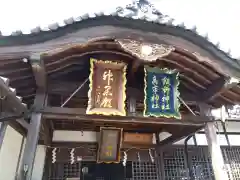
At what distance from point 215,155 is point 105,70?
339 cm

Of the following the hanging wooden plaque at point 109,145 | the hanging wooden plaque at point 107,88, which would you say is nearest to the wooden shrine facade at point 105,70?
the hanging wooden plaque at point 107,88

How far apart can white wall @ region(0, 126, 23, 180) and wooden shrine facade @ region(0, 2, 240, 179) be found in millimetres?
300

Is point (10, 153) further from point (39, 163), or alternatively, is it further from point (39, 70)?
point (39, 70)

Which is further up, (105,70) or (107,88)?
(105,70)

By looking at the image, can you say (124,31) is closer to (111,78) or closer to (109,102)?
(111,78)

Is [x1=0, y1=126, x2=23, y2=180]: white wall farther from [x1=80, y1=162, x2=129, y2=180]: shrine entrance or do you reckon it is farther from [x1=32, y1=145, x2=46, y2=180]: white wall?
[x1=80, y1=162, x2=129, y2=180]: shrine entrance

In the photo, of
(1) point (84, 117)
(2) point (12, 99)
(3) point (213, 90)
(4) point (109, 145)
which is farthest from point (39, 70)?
(3) point (213, 90)

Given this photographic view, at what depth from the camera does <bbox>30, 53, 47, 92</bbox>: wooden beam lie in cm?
428

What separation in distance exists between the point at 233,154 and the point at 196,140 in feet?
5.41

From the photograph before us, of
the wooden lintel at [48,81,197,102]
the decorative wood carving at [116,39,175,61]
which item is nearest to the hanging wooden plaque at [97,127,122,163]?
the wooden lintel at [48,81,197,102]

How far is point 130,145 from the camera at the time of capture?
8.36 metres

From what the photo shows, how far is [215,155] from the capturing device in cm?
537

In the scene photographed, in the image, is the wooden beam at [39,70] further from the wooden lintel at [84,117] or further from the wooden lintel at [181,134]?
the wooden lintel at [181,134]

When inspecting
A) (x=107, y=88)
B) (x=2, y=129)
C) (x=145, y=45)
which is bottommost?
(x=2, y=129)
